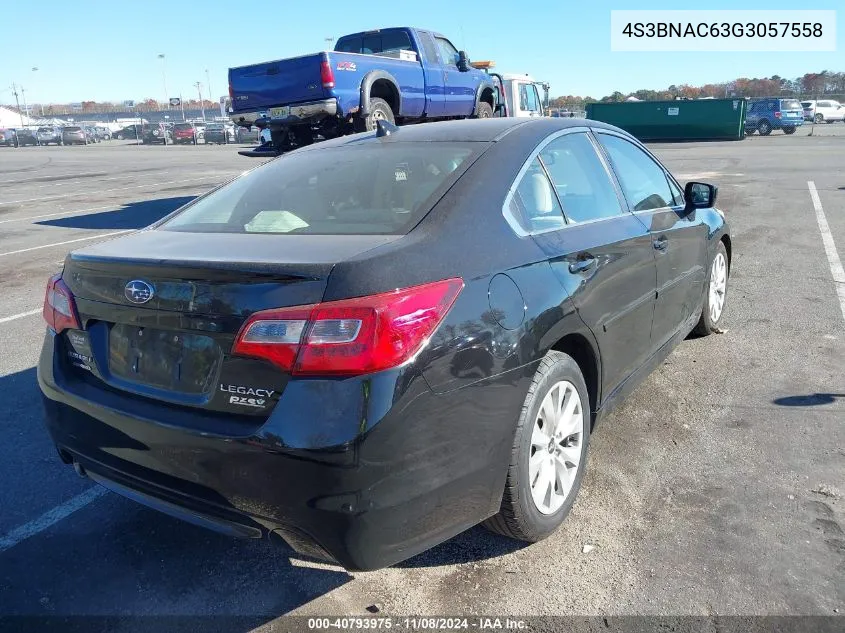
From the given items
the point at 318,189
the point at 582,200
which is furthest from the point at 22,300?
the point at 582,200

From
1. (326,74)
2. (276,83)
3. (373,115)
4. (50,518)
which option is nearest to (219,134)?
(276,83)

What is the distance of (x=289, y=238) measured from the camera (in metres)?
2.61

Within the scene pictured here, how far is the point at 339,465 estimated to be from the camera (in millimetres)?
2094

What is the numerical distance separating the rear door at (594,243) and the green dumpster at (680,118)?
33.7m

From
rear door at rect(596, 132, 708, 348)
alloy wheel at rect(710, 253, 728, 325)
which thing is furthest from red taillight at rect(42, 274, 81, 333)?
alloy wheel at rect(710, 253, 728, 325)

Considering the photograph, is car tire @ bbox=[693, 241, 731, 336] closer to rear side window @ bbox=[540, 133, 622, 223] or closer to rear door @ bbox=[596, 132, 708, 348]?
rear door @ bbox=[596, 132, 708, 348]

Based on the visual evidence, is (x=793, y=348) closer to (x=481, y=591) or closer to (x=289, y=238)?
(x=481, y=591)

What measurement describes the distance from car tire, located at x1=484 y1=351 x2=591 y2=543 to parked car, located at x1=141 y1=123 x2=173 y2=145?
58739 millimetres

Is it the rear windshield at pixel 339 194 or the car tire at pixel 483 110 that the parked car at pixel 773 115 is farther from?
the rear windshield at pixel 339 194

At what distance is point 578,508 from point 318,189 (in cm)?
184

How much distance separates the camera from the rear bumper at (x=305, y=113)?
35.2ft

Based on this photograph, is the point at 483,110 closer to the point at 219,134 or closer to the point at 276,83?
the point at 276,83

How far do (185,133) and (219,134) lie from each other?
4.04 metres

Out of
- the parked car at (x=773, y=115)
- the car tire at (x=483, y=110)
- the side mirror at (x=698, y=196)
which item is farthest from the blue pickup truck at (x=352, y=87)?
the parked car at (x=773, y=115)
